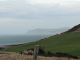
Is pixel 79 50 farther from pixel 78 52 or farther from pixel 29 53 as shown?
pixel 29 53

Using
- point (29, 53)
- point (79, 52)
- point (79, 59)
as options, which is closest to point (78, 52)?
point (79, 52)

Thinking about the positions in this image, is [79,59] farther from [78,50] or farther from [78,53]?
[78,50]

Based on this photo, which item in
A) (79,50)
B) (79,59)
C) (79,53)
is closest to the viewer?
(79,59)

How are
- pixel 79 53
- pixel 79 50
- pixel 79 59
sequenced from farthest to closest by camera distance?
pixel 79 50 < pixel 79 53 < pixel 79 59

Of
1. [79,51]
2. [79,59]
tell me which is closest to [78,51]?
[79,51]

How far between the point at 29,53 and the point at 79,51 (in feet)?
31.2

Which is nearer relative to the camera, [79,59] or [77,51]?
[79,59]

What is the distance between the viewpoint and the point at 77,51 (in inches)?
1139

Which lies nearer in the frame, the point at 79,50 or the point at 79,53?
the point at 79,53

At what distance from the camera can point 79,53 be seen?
27.5 m

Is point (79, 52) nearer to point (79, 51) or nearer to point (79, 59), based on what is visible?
point (79, 51)

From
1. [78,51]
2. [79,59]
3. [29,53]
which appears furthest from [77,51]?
[29,53]

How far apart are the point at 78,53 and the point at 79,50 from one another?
1.84 meters

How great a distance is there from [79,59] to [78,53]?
16.4 ft
